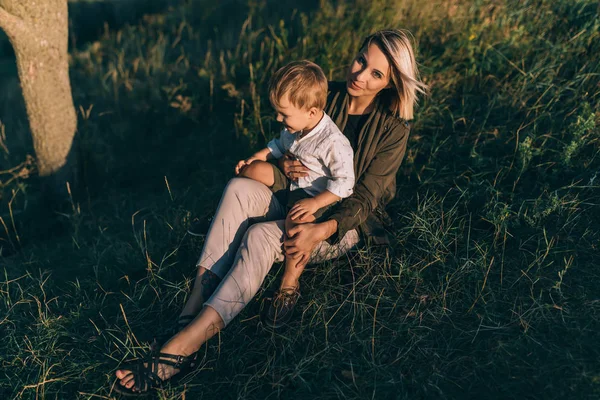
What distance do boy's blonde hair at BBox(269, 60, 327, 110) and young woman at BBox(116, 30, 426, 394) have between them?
1.01 feet

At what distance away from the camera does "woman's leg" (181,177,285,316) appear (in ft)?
8.74

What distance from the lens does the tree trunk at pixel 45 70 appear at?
3.23 m

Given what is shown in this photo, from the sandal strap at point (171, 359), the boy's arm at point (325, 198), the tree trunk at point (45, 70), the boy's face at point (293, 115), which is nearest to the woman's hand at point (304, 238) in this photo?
the boy's arm at point (325, 198)

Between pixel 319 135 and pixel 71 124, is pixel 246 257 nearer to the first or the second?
pixel 319 135

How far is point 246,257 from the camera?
2.58 metres

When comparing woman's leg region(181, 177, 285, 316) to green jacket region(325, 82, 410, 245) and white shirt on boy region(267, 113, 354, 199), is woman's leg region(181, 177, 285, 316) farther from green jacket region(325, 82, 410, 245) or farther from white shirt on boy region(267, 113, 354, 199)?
green jacket region(325, 82, 410, 245)

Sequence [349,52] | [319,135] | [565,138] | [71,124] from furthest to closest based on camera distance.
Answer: [349,52], [71,124], [565,138], [319,135]

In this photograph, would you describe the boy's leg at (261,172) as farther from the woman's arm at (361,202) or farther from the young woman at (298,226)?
the woman's arm at (361,202)

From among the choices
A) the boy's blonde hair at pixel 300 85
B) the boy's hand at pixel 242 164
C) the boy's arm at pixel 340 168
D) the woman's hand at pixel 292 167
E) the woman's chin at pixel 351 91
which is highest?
the boy's blonde hair at pixel 300 85

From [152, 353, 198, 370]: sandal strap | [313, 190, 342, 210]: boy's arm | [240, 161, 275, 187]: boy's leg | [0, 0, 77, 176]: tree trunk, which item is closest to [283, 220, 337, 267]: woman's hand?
[313, 190, 342, 210]: boy's arm

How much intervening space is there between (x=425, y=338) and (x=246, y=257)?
1.05 meters

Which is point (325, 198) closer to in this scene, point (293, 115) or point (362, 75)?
point (293, 115)

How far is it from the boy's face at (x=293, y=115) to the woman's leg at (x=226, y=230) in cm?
45

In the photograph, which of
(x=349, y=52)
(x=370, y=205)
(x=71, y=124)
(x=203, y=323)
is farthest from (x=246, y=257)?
(x=349, y=52)
